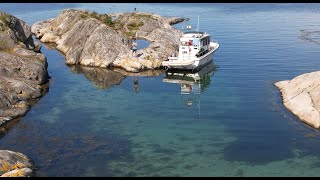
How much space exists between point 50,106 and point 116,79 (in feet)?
49.7

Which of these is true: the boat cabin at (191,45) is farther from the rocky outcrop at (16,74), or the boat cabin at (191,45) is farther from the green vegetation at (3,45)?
the green vegetation at (3,45)

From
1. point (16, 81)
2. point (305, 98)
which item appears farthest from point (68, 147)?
point (305, 98)

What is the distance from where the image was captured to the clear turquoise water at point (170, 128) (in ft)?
111

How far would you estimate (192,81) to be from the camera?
62.9 meters

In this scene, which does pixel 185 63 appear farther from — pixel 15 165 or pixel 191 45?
pixel 15 165

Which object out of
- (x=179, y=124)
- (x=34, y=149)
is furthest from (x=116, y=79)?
(x=34, y=149)

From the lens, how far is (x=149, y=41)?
82.8 metres

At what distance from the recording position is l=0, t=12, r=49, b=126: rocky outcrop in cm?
4669

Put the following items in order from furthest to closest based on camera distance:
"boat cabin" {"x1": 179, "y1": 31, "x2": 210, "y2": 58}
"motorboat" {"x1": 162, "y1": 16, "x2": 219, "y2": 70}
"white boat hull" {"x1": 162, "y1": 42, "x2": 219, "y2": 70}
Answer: "boat cabin" {"x1": 179, "y1": 31, "x2": 210, "y2": 58}, "motorboat" {"x1": 162, "y1": 16, "x2": 219, "y2": 70}, "white boat hull" {"x1": 162, "y1": 42, "x2": 219, "y2": 70}

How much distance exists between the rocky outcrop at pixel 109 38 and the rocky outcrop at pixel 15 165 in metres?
35.4

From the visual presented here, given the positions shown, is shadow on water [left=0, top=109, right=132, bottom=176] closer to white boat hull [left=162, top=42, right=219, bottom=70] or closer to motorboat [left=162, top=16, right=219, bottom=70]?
white boat hull [left=162, top=42, right=219, bottom=70]

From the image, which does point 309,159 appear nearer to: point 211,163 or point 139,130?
point 211,163

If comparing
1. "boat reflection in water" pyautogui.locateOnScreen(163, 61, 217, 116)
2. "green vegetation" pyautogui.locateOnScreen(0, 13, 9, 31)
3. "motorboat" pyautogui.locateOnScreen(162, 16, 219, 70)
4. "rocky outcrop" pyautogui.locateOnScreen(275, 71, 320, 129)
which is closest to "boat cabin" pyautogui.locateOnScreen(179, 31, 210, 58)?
"motorboat" pyautogui.locateOnScreen(162, 16, 219, 70)

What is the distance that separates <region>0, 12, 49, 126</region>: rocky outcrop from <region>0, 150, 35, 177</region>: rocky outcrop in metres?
10.6
